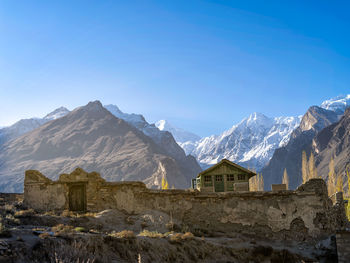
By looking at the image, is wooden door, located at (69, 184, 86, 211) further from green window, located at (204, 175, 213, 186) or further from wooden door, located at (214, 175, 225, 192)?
wooden door, located at (214, 175, 225, 192)

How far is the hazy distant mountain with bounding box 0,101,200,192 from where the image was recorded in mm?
119875

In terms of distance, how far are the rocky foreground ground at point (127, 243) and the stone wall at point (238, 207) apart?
0.57m

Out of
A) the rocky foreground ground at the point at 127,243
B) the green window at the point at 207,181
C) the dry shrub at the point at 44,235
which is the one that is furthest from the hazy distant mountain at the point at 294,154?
the dry shrub at the point at 44,235

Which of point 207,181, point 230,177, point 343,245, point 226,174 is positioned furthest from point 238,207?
point 207,181

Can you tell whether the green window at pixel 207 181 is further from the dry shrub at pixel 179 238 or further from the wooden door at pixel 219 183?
the dry shrub at pixel 179 238

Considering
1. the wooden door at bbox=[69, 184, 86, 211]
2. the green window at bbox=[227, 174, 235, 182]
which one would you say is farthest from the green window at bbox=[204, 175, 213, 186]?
the wooden door at bbox=[69, 184, 86, 211]

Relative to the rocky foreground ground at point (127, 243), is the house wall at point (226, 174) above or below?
above

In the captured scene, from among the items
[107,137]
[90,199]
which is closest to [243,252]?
[90,199]

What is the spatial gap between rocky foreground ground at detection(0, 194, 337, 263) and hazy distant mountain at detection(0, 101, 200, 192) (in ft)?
310

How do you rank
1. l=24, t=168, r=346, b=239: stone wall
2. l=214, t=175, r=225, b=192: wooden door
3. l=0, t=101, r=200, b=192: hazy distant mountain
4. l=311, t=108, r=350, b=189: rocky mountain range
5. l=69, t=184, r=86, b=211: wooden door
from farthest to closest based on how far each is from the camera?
l=0, t=101, r=200, b=192: hazy distant mountain → l=311, t=108, r=350, b=189: rocky mountain range → l=214, t=175, r=225, b=192: wooden door → l=69, t=184, r=86, b=211: wooden door → l=24, t=168, r=346, b=239: stone wall

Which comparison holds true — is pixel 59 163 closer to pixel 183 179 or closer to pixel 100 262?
pixel 183 179

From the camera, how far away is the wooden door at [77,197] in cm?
2228

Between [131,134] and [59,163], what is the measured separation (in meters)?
34.3

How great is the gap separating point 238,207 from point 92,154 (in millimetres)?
121331
